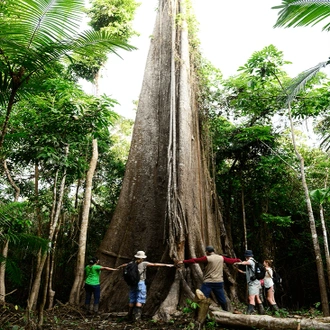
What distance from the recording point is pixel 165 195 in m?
6.04

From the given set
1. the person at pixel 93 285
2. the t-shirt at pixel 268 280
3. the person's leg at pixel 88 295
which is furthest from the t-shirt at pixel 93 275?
the t-shirt at pixel 268 280

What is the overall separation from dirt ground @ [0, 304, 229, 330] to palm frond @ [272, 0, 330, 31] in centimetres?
359

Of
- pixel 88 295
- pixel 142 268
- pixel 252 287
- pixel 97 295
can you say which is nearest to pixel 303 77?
pixel 252 287

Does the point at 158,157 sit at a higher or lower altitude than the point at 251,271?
higher

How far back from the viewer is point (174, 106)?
668cm

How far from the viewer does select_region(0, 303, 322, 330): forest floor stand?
139 inches

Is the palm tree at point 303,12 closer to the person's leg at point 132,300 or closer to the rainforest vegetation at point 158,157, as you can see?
the rainforest vegetation at point 158,157

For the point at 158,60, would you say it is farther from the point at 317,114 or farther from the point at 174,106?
the point at 317,114

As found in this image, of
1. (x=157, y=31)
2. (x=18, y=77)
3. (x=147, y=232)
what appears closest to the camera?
(x=18, y=77)

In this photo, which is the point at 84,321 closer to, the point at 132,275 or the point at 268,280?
the point at 132,275

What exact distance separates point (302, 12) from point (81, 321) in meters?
5.10

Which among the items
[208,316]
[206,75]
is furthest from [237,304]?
[206,75]

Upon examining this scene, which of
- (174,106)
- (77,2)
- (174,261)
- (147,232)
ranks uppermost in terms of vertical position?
(174,106)

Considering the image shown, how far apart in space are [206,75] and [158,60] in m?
1.50
